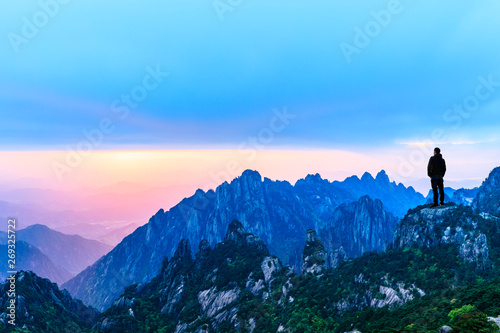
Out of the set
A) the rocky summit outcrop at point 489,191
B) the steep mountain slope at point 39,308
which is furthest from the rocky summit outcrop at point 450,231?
the steep mountain slope at point 39,308

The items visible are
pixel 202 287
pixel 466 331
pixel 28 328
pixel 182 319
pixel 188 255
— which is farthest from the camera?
pixel 188 255

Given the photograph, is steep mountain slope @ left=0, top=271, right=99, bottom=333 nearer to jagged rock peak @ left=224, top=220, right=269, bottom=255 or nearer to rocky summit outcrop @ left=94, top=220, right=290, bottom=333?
rocky summit outcrop @ left=94, top=220, right=290, bottom=333

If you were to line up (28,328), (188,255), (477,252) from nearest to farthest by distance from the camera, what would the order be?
1. (477,252)
2. (28,328)
3. (188,255)

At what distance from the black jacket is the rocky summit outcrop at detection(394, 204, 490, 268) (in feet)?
218

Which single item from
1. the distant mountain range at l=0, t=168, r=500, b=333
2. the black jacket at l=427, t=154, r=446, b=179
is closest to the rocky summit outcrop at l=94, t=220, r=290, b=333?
the distant mountain range at l=0, t=168, r=500, b=333

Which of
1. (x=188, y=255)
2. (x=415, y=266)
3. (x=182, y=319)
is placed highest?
(x=188, y=255)

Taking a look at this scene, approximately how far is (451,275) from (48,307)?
125m

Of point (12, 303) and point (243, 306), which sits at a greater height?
point (12, 303)

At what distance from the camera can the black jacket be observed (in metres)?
29.3

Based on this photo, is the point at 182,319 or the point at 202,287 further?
the point at 202,287

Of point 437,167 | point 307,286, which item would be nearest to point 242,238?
point 307,286

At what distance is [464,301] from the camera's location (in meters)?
38.2

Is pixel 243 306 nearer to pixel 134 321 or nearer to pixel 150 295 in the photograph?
pixel 134 321

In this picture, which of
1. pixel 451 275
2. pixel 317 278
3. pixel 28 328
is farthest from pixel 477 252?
pixel 28 328
